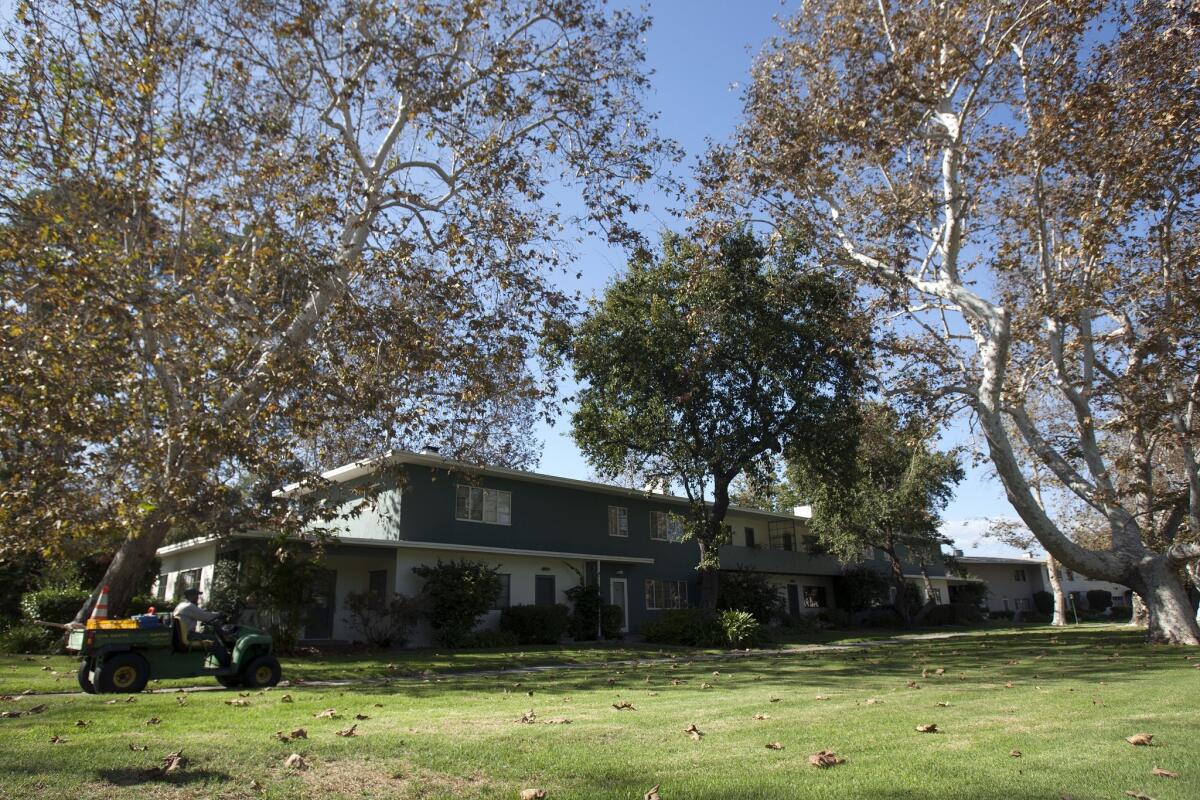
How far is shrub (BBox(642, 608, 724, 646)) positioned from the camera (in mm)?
24062

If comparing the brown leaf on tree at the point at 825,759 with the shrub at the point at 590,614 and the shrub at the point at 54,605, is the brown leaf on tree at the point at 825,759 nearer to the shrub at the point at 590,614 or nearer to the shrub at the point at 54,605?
the shrub at the point at 590,614

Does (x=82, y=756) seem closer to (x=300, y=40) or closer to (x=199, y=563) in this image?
(x=300, y=40)

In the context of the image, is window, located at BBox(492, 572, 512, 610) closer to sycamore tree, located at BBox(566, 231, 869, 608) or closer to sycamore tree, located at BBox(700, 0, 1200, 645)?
sycamore tree, located at BBox(566, 231, 869, 608)

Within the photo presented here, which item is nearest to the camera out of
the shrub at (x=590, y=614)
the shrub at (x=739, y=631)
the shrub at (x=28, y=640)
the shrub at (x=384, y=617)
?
the shrub at (x=28, y=640)

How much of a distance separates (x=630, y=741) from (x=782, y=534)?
117 ft

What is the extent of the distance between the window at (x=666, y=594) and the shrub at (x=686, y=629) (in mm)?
6033

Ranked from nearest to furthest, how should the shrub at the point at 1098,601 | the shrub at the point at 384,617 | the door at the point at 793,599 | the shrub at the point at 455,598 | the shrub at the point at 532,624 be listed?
the shrub at the point at 384,617 < the shrub at the point at 455,598 < the shrub at the point at 532,624 < the door at the point at 793,599 < the shrub at the point at 1098,601

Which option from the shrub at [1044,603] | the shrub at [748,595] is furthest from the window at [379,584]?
the shrub at [1044,603]

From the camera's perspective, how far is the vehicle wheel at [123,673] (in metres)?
10.2

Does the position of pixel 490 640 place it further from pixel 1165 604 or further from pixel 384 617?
pixel 1165 604

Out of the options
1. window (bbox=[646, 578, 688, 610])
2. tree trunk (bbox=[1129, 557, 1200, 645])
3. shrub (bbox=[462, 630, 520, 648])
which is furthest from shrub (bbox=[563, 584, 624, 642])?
tree trunk (bbox=[1129, 557, 1200, 645])

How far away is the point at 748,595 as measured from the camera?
32469 mm

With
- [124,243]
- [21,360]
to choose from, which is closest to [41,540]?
[21,360]

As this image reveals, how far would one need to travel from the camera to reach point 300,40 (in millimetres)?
13641
